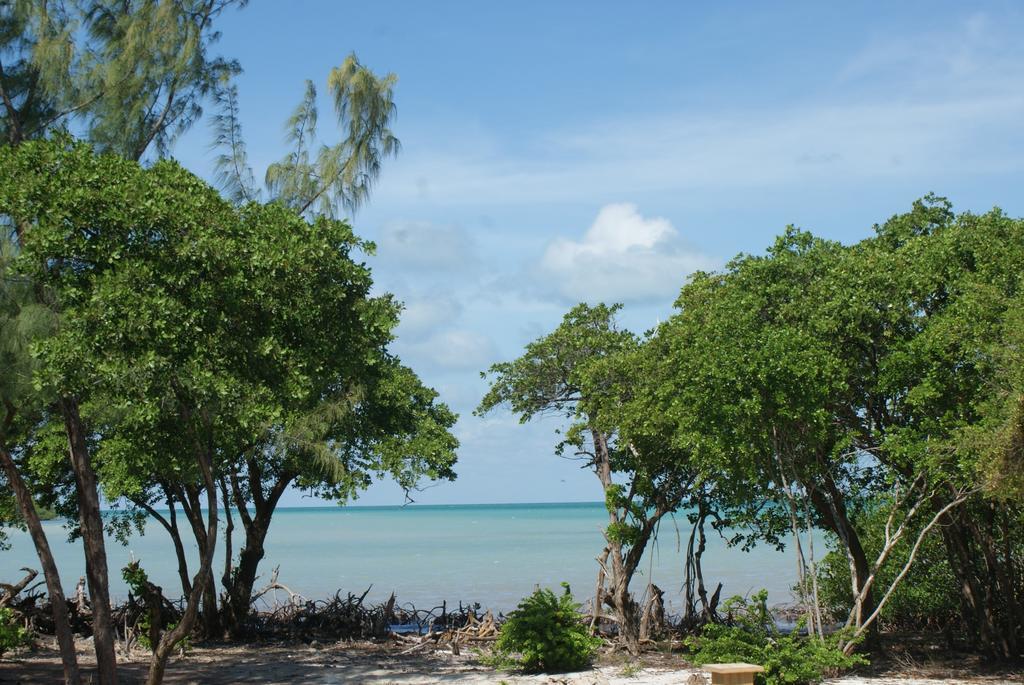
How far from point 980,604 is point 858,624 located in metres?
2.24

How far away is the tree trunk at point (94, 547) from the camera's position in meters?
11.4

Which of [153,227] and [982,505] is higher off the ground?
[153,227]

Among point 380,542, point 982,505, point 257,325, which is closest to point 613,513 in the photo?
point 982,505

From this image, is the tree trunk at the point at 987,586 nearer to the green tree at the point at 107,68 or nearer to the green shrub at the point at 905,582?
the green shrub at the point at 905,582

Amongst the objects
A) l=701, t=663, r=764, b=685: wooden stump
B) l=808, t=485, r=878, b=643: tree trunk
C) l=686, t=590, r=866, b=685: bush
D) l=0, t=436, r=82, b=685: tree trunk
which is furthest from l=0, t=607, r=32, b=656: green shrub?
l=808, t=485, r=878, b=643: tree trunk

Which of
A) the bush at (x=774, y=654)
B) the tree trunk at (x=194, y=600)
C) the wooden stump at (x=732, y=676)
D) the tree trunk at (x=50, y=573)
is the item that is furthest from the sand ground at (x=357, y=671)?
the wooden stump at (x=732, y=676)

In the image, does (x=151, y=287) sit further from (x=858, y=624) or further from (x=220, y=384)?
(x=858, y=624)

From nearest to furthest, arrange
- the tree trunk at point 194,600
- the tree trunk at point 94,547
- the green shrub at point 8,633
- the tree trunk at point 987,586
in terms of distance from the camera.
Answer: the tree trunk at point 194,600 → the tree trunk at point 94,547 → the green shrub at point 8,633 → the tree trunk at point 987,586

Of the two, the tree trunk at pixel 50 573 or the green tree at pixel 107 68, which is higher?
the green tree at pixel 107 68

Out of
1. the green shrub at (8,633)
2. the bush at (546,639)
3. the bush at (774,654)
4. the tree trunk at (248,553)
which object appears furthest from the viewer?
the tree trunk at (248,553)

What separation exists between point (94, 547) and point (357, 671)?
5.52m

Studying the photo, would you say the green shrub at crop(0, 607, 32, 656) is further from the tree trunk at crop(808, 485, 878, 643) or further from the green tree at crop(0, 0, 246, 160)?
the tree trunk at crop(808, 485, 878, 643)

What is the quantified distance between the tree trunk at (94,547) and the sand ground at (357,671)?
99.2 inches

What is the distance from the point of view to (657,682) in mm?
13797
